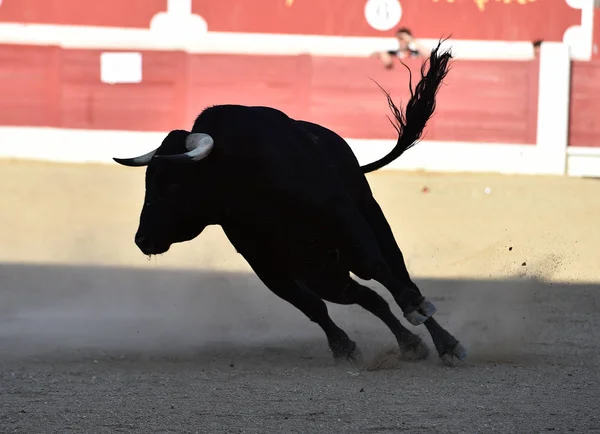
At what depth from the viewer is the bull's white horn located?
11.3ft

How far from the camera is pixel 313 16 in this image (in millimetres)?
12250

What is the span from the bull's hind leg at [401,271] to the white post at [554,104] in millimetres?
7663

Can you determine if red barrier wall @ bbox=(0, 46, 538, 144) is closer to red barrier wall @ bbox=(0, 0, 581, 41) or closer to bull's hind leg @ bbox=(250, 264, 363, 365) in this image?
red barrier wall @ bbox=(0, 0, 581, 41)

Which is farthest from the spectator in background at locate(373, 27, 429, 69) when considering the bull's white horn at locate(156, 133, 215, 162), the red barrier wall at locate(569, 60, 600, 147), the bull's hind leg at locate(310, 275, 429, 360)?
the bull's white horn at locate(156, 133, 215, 162)

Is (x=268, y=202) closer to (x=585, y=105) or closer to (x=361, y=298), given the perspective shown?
(x=361, y=298)

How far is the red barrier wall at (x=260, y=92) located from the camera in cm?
1140

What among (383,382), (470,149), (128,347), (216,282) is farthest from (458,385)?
(470,149)

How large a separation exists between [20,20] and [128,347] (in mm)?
8663

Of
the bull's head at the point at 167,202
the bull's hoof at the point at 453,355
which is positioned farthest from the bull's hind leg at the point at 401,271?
the bull's head at the point at 167,202

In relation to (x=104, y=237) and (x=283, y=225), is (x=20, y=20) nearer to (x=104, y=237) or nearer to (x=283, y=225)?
(x=104, y=237)

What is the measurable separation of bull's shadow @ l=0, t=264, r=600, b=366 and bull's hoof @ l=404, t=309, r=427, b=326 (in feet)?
1.21

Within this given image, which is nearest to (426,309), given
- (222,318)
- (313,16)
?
(222,318)

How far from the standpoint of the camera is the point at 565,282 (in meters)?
6.05

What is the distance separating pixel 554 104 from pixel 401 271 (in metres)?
8.09
